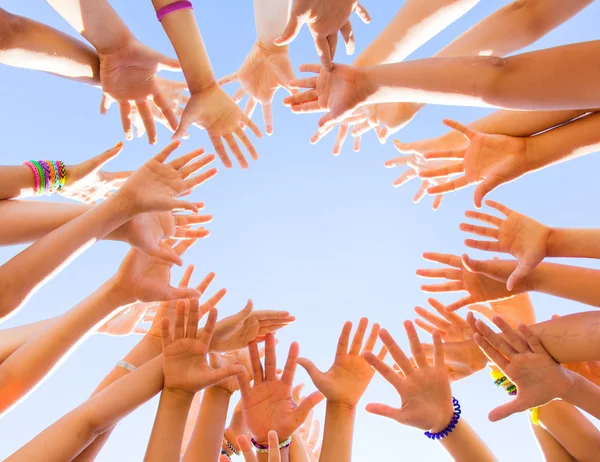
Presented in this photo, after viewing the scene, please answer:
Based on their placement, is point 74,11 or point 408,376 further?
point 74,11

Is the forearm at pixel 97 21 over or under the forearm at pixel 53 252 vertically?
over

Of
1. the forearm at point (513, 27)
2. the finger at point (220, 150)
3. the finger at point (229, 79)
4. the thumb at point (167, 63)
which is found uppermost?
the finger at point (229, 79)

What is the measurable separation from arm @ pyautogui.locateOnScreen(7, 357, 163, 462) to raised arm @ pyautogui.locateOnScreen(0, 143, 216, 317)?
2.06 feet

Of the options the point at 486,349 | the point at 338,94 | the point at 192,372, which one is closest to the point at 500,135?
the point at 338,94

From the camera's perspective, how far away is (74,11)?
10.1ft

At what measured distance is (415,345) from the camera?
9.07ft

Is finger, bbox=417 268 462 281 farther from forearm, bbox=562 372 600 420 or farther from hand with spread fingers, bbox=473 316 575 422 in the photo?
forearm, bbox=562 372 600 420

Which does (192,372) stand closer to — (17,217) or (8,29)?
(17,217)

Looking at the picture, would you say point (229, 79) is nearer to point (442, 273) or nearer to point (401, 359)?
point (442, 273)

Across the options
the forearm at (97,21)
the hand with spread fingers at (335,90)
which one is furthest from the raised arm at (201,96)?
the hand with spread fingers at (335,90)

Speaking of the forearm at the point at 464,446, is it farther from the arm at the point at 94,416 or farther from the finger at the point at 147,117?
the finger at the point at 147,117

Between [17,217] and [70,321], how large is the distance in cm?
66

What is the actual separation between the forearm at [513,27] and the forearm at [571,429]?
2.17 meters

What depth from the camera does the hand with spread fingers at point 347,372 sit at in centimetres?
295
